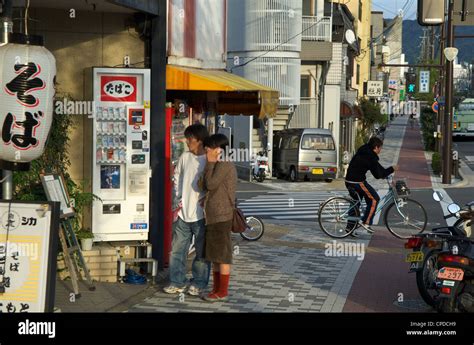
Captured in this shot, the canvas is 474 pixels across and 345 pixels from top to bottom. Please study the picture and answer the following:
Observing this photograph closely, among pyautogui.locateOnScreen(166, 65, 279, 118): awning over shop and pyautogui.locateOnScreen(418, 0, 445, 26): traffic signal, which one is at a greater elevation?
pyautogui.locateOnScreen(418, 0, 445, 26): traffic signal

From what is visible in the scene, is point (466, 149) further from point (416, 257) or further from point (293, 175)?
point (416, 257)

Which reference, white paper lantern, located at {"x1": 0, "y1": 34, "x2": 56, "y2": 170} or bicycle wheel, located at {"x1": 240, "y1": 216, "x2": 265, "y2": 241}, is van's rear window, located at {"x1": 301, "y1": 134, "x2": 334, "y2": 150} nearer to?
bicycle wheel, located at {"x1": 240, "y1": 216, "x2": 265, "y2": 241}

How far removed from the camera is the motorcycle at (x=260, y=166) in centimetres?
3341

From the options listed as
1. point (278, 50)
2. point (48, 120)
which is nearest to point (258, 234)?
point (48, 120)

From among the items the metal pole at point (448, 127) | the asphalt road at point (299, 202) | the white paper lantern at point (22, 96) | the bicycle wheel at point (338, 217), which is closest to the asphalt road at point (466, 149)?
the metal pole at point (448, 127)

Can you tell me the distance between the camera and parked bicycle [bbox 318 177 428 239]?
655 inches

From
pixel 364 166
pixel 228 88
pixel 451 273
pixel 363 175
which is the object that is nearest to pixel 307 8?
pixel 363 175

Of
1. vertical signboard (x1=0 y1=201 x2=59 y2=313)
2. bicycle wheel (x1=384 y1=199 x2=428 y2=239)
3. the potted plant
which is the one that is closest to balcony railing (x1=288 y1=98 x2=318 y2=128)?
bicycle wheel (x1=384 y1=199 x2=428 y2=239)

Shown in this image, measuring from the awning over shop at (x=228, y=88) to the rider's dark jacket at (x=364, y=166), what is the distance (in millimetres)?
2173

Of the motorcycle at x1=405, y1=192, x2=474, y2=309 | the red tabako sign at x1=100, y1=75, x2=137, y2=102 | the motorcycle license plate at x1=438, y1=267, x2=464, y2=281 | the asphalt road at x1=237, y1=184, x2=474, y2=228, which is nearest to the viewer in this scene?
the motorcycle license plate at x1=438, y1=267, x2=464, y2=281

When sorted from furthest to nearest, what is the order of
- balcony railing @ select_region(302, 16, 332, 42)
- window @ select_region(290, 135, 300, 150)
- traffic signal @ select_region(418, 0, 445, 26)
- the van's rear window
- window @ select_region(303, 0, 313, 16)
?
window @ select_region(303, 0, 313, 16) < balcony railing @ select_region(302, 16, 332, 42) < window @ select_region(290, 135, 300, 150) < the van's rear window < traffic signal @ select_region(418, 0, 445, 26)

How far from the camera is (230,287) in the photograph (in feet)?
37.4

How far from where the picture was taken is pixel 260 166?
33.4 metres

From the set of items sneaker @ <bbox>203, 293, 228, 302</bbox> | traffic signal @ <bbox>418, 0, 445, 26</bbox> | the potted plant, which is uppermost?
traffic signal @ <bbox>418, 0, 445, 26</bbox>
